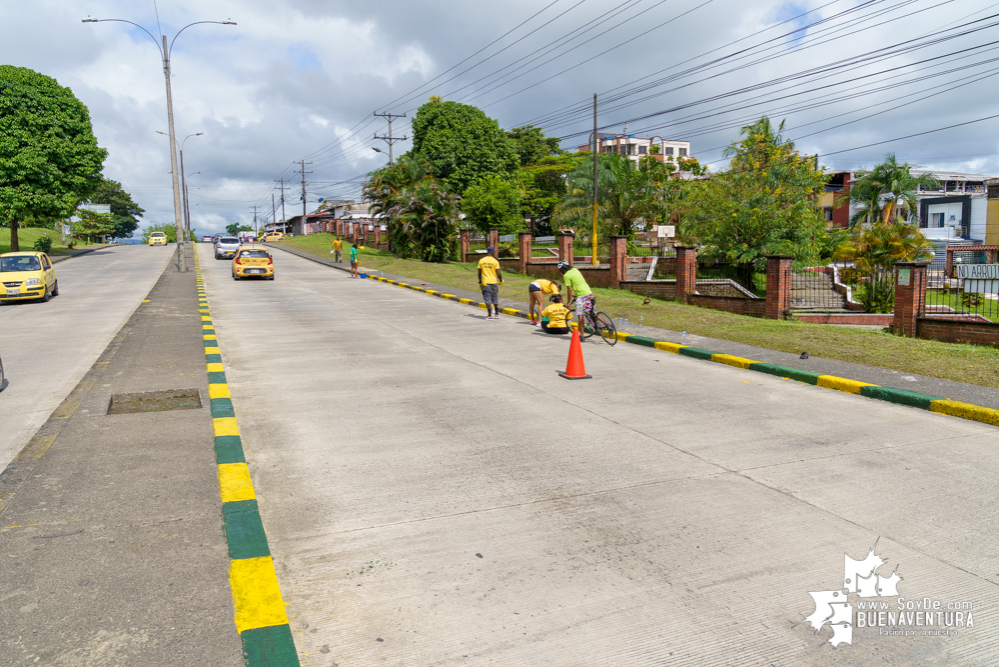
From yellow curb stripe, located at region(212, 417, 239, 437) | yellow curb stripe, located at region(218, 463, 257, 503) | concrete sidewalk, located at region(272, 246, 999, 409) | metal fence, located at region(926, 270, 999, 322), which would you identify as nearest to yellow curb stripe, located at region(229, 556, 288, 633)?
yellow curb stripe, located at region(218, 463, 257, 503)

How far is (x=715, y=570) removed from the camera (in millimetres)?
4066

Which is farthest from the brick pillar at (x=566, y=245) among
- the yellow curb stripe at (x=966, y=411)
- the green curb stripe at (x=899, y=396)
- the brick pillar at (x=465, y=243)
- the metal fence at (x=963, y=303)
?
the yellow curb stripe at (x=966, y=411)

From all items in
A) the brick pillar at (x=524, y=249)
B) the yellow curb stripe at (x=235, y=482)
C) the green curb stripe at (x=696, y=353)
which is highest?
the brick pillar at (x=524, y=249)

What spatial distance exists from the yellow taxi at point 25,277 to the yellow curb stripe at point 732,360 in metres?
20.1

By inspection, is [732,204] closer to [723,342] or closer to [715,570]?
[723,342]

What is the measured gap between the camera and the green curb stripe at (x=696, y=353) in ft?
39.8

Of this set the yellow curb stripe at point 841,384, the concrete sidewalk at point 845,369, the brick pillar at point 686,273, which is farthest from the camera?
the brick pillar at point 686,273

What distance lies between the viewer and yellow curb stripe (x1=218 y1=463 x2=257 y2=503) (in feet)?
16.8

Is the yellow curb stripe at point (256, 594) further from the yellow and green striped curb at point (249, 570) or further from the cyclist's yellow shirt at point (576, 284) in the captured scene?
the cyclist's yellow shirt at point (576, 284)

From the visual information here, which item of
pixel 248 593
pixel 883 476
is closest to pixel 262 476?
pixel 248 593

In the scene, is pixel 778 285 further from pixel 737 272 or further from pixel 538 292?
pixel 538 292

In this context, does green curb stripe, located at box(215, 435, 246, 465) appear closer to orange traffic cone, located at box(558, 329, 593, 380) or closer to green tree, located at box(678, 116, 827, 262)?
orange traffic cone, located at box(558, 329, 593, 380)

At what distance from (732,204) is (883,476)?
23.7 m

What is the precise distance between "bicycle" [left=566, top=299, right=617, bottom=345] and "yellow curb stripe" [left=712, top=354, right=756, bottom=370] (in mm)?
2356
